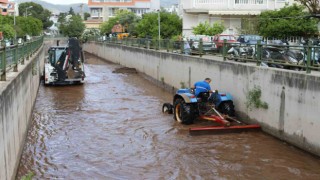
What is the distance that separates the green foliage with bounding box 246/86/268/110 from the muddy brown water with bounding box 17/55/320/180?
85 cm

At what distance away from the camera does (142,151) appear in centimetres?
1098

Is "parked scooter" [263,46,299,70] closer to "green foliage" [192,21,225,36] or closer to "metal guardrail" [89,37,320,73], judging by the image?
"metal guardrail" [89,37,320,73]

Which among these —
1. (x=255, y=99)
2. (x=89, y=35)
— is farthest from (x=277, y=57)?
(x=89, y=35)

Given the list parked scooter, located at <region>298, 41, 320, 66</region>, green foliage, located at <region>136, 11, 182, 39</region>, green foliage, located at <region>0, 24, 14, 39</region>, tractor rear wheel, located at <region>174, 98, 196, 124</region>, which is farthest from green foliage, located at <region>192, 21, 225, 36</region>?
parked scooter, located at <region>298, 41, 320, 66</region>

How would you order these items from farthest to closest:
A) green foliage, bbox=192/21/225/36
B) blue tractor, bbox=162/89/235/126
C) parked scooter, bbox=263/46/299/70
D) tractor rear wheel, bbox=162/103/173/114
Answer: green foliage, bbox=192/21/225/36, tractor rear wheel, bbox=162/103/173/114, blue tractor, bbox=162/89/235/126, parked scooter, bbox=263/46/299/70

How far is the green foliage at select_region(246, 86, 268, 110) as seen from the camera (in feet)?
40.3

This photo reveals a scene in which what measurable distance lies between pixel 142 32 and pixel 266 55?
33.1 meters

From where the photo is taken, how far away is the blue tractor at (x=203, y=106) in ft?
42.1

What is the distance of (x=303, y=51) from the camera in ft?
36.0

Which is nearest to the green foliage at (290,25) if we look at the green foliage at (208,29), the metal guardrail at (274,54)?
the green foliage at (208,29)

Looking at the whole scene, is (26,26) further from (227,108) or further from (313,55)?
(313,55)

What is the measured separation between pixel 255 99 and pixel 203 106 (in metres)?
1.63

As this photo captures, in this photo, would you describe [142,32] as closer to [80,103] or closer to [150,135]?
[80,103]

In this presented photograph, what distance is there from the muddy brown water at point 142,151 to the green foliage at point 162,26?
27.0m
